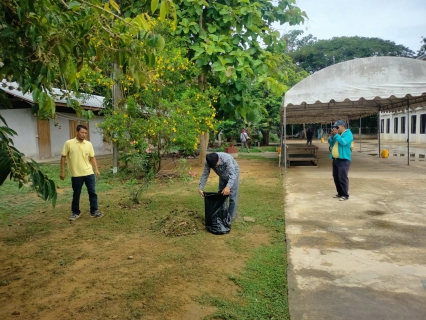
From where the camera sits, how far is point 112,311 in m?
2.92

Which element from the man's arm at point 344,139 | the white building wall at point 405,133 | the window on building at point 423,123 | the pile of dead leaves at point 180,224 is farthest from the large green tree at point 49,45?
the window on building at point 423,123

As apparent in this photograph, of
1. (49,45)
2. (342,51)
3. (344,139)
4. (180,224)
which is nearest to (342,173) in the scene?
(344,139)

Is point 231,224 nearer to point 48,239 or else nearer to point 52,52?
point 48,239

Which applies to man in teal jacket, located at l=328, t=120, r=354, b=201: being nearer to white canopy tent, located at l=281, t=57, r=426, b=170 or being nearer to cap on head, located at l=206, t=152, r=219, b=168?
cap on head, located at l=206, t=152, r=219, b=168

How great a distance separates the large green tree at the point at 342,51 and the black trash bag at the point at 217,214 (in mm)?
37342

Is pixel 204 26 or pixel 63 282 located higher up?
pixel 204 26

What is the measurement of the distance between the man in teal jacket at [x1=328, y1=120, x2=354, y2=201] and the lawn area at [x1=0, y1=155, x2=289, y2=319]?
1316mm

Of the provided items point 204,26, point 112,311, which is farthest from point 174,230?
point 204,26

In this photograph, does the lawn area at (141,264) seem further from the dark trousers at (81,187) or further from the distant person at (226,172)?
the distant person at (226,172)

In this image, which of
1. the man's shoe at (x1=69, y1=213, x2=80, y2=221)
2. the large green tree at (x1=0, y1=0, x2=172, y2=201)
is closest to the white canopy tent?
the man's shoe at (x1=69, y1=213, x2=80, y2=221)

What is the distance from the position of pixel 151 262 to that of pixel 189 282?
27.9 inches

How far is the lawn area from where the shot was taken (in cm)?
299

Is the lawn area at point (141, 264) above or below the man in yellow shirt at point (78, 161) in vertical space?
below

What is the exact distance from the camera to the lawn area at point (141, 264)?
299cm
